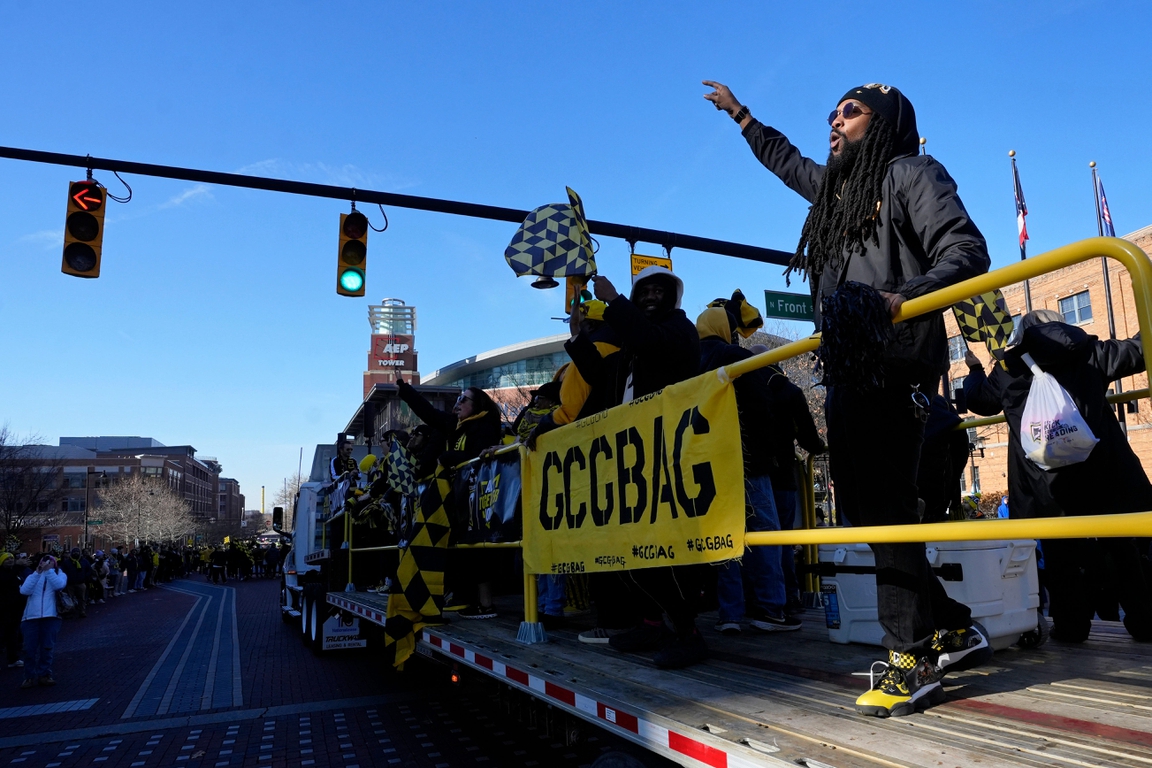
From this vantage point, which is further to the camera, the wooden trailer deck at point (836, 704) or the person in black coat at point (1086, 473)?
the person in black coat at point (1086, 473)

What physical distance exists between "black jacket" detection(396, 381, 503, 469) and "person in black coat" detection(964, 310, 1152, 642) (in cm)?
384

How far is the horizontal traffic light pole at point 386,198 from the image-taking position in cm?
905

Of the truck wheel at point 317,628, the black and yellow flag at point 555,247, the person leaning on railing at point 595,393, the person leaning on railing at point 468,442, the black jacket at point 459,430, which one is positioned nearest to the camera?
the person leaning on railing at point 595,393

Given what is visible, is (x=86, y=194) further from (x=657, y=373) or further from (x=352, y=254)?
(x=657, y=373)

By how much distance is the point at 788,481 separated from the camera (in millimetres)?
5328

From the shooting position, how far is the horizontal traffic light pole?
9047 mm

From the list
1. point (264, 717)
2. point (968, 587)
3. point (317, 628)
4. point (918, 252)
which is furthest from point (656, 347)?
point (317, 628)

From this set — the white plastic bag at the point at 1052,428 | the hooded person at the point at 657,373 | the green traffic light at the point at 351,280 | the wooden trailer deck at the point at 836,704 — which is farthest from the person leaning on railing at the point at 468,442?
the green traffic light at the point at 351,280

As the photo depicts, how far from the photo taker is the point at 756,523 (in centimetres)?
468

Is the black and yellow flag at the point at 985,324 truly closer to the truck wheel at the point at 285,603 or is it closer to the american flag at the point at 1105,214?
the truck wheel at the point at 285,603

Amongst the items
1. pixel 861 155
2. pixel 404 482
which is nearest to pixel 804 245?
pixel 861 155

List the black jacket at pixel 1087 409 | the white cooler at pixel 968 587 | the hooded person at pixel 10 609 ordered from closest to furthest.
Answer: the white cooler at pixel 968 587
the black jacket at pixel 1087 409
the hooded person at pixel 10 609

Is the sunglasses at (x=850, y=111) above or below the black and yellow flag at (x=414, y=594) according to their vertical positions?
above

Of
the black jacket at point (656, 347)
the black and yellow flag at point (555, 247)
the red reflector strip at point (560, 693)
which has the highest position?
the black and yellow flag at point (555, 247)
